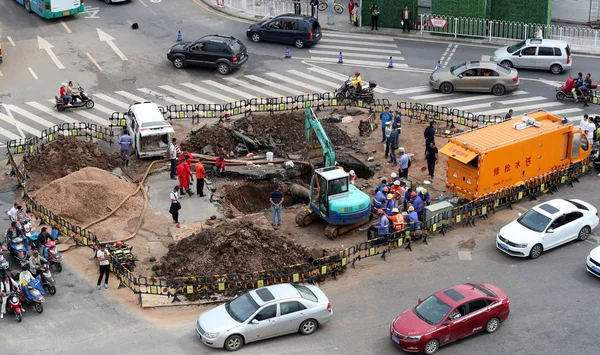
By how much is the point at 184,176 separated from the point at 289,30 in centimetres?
1882

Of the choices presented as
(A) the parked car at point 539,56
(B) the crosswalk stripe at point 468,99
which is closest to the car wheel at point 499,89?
(B) the crosswalk stripe at point 468,99

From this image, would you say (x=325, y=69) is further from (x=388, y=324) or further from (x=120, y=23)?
(x=388, y=324)

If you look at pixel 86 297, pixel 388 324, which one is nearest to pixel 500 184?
pixel 388 324

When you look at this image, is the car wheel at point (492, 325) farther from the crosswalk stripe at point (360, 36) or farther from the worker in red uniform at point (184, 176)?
the crosswalk stripe at point (360, 36)

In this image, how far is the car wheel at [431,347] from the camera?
29297 millimetres

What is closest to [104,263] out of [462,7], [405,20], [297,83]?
[297,83]

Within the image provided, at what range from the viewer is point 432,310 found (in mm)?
29844

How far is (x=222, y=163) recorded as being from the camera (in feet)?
138

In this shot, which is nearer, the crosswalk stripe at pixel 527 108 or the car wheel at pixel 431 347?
the car wheel at pixel 431 347

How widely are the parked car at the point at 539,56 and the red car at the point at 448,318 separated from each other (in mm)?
24814

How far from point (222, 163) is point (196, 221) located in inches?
166

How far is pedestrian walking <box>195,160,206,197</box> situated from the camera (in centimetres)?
4034

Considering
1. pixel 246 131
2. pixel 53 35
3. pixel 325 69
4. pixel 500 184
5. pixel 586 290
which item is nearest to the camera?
pixel 586 290

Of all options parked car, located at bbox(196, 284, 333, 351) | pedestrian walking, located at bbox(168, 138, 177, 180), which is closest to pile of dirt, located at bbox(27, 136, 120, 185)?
pedestrian walking, located at bbox(168, 138, 177, 180)
